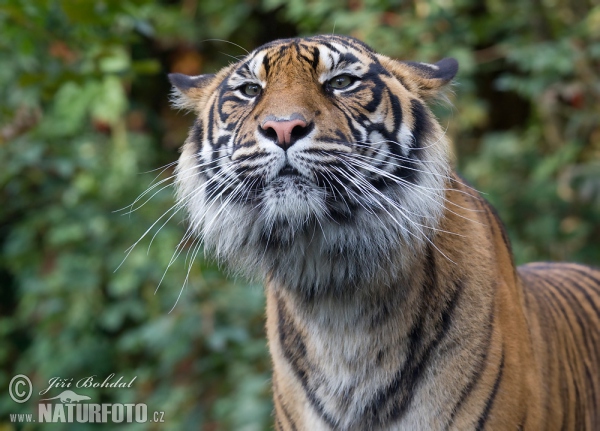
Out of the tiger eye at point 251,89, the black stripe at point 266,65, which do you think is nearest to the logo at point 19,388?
the tiger eye at point 251,89

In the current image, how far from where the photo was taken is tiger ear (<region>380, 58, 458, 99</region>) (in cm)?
219

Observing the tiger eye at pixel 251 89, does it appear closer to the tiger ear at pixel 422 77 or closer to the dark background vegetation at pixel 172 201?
the tiger ear at pixel 422 77

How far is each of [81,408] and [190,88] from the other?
119 inches

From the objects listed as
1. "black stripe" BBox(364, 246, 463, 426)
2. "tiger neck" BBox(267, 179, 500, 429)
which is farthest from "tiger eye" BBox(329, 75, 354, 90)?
"black stripe" BBox(364, 246, 463, 426)

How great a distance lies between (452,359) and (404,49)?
114 inches

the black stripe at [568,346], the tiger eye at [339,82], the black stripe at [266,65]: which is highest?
the black stripe at [266,65]

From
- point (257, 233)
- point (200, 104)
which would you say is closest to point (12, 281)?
point (200, 104)

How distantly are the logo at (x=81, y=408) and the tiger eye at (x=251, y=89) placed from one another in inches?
113

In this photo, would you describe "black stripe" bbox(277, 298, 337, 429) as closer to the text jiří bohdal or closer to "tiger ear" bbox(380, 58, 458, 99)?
"tiger ear" bbox(380, 58, 458, 99)

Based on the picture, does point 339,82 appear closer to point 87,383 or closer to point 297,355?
point 297,355

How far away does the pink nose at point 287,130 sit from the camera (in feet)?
5.82

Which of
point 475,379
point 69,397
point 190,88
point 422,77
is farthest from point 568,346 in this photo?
point 69,397

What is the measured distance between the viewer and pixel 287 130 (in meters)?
1.77

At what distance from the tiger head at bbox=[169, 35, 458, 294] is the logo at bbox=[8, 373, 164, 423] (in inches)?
109
